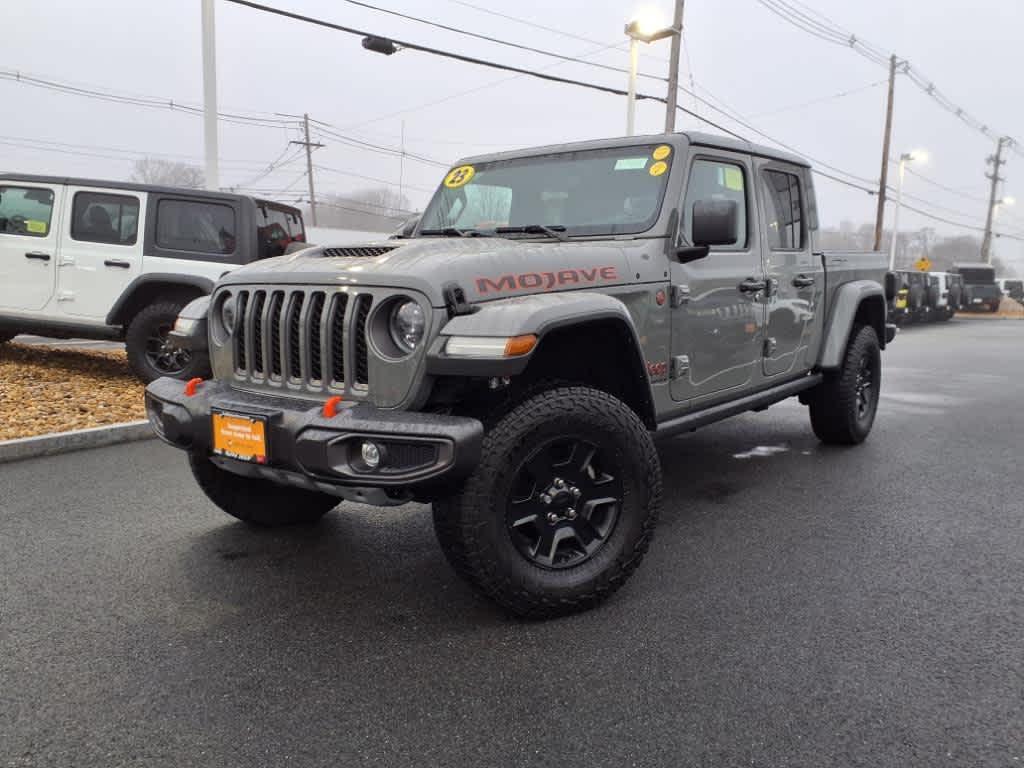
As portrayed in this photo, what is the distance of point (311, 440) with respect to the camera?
2592 mm

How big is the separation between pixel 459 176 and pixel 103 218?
4626 mm

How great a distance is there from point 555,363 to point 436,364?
0.74 m

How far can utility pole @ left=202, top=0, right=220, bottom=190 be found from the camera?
10930 millimetres

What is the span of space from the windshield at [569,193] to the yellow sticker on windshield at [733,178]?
0.56m

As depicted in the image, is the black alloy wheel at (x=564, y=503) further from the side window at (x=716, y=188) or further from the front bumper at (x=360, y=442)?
the side window at (x=716, y=188)

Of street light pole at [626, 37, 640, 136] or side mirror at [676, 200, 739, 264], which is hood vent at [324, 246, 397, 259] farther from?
street light pole at [626, 37, 640, 136]

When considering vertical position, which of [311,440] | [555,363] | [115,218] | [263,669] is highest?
[115,218]

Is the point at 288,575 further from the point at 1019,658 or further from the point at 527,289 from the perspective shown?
the point at 1019,658

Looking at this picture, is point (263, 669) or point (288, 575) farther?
point (288, 575)

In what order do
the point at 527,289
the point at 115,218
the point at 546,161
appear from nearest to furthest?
the point at 527,289
the point at 546,161
the point at 115,218

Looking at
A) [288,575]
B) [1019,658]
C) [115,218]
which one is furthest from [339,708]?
[115,218]

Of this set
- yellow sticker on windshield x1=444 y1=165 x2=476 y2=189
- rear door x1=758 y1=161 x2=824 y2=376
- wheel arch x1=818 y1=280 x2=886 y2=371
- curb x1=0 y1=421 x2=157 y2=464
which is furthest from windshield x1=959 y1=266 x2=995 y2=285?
curb x1=0 y1=421 x2=157 y2=464

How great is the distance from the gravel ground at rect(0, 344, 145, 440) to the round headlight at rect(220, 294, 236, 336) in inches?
117

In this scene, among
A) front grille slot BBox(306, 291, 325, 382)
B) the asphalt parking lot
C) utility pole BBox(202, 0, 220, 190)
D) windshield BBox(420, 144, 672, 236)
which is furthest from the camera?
utility pole BBox(202, 0, 220, 190)
